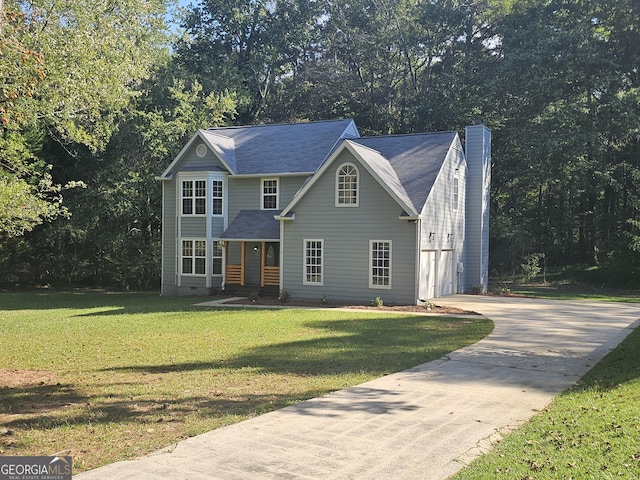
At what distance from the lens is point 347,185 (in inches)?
872

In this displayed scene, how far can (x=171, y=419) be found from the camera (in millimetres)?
6809

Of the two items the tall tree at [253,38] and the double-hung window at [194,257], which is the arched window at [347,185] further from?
the tall tree at [253,38]

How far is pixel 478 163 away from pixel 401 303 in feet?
32.7

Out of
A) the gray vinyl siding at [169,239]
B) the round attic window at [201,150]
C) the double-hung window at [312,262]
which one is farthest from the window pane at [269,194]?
the gray vinyl siding at [169,239]

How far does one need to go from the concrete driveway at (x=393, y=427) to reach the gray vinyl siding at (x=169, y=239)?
62.3ft

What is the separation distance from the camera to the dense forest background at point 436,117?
32.0 metres

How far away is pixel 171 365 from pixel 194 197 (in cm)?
1681

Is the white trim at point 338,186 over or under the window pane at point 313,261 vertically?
over

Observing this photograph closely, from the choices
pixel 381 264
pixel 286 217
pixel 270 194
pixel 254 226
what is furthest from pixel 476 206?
pixel 254 226

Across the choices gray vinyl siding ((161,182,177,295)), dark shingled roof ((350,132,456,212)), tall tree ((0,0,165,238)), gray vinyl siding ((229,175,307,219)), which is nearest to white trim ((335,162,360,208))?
dark shingled roof ((350,132,456,212))

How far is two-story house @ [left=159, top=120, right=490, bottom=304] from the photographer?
21.6 metres

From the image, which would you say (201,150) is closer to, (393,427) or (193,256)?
(193,256)

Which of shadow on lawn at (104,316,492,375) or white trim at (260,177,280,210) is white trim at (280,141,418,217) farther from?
shadow on lawn at (104,316,492,375)

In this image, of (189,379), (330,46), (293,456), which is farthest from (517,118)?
(293,456)
